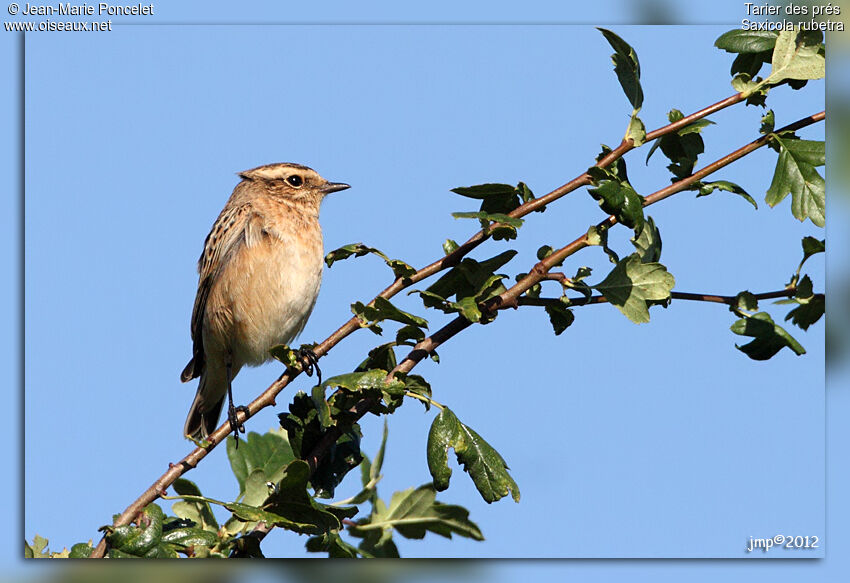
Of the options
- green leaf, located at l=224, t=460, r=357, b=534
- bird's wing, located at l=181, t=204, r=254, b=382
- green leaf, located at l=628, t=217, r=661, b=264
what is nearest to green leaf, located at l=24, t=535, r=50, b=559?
green leaf, located at l=224, t=460, r=357, b=534

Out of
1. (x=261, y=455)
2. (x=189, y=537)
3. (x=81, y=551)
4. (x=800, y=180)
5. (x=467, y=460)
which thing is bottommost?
(x=81, y=551)

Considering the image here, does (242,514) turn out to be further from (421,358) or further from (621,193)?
(621,193)

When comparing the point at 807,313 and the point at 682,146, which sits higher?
the point at 682,146

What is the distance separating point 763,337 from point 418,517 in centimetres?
186

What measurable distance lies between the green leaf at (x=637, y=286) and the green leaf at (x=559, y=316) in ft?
0.65

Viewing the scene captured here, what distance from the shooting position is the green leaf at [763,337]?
158 inches

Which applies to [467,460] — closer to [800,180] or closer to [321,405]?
[321,405]

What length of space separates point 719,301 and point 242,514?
2417 mm

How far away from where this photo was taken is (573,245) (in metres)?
4.19

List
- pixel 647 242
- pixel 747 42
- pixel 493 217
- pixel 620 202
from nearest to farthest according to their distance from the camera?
1. pixel 620 202
2. pixel 493 217
3. pixel 647 242
4. pixel 747 42

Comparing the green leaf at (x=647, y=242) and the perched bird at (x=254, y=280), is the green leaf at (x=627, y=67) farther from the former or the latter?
the perched bird at (x=254, y=280)

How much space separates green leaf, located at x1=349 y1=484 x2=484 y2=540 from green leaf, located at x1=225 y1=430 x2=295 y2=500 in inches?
27.5

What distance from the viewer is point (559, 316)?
163 inches

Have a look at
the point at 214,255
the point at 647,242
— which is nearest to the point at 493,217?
the point at 647,242
